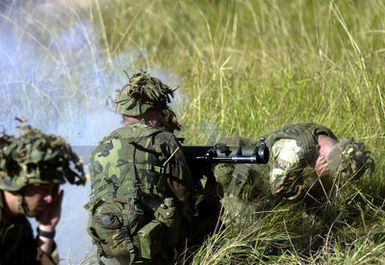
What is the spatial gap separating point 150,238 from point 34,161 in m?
1.46

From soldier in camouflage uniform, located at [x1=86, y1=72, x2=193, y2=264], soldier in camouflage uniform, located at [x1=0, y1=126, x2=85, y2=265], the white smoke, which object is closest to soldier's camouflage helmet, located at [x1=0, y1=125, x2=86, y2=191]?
soldier in camouflage uniform, located at [x1=0, y1=126, x2=85, y2=265]

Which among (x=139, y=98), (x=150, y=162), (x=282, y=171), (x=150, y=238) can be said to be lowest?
(x=150, y=238)

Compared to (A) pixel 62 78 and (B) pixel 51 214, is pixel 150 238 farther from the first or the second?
(A) pixel 62 78

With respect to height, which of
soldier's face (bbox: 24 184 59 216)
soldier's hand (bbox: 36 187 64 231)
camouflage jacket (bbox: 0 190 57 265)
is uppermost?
soldier's face (bbox: 24 184 59 216)

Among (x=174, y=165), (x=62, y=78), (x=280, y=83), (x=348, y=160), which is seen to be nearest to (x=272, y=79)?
(x=280, y=83)

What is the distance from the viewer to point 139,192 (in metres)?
5.74

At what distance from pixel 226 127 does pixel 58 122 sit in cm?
119

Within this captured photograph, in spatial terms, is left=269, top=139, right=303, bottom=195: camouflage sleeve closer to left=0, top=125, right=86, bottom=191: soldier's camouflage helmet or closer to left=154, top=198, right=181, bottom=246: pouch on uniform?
left=154, top=198, right=181, bottom=246: pouch on uniform

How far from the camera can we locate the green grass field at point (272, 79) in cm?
617

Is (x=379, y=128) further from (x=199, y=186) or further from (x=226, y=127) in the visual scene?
(x=199, y=186)

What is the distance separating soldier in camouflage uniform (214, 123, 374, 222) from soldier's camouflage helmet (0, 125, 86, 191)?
2242 mm

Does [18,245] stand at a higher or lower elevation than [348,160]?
higher

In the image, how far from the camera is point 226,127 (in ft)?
26.2

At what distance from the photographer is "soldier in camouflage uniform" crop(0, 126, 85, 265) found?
4.29 metres
